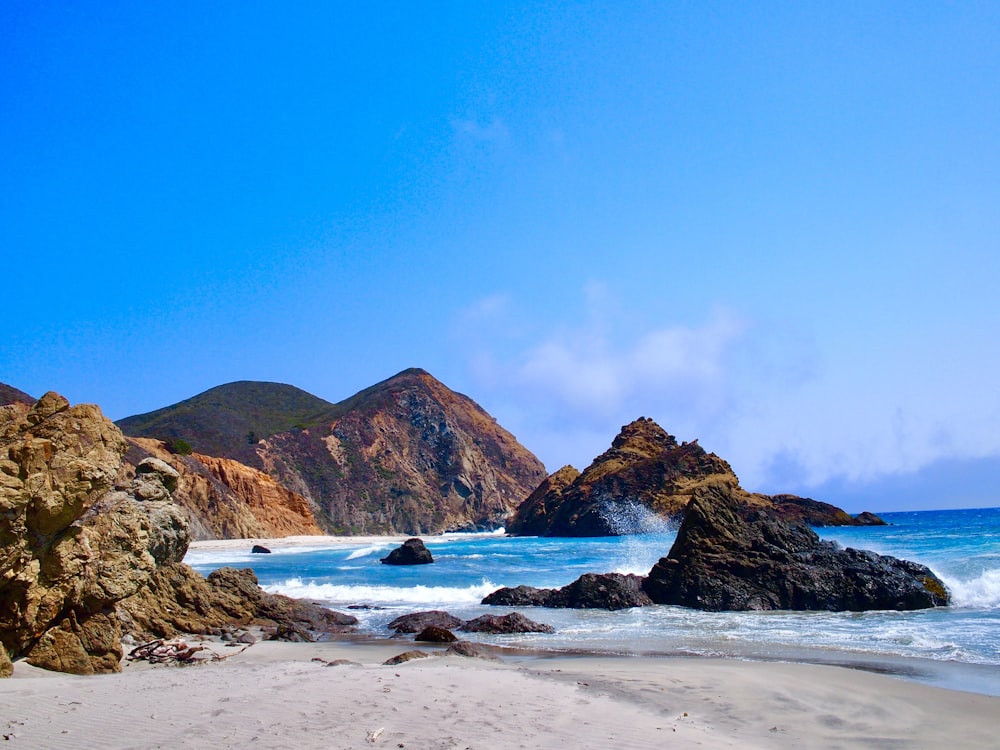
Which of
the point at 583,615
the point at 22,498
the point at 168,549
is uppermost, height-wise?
the point at 22,498

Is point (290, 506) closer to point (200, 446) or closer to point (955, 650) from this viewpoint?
point (200, 446)

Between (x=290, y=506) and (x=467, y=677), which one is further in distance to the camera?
(x=290, y=506)

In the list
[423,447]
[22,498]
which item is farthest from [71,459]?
[423,447]

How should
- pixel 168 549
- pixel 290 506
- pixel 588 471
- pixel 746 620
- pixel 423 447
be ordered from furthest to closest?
1. pixel 423 447
2. pixel 588 471
3. pixel 290 506
4. pixel 746 620
5. pixel 168 549

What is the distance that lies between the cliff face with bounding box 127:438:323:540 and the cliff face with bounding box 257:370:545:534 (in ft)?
68.0

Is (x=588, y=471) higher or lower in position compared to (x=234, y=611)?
higher

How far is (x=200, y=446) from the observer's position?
10194cm

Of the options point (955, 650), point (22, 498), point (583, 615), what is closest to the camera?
point (22, 498)

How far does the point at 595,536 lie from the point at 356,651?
75606 millimetres

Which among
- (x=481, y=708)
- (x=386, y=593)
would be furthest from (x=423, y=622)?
(x=481, y=708)

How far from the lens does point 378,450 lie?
12338 centimetres

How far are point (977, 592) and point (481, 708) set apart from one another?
19046 millimetres

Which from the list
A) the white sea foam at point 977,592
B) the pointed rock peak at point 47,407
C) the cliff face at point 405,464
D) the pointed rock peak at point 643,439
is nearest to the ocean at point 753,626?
the white sea foam at point 977,592

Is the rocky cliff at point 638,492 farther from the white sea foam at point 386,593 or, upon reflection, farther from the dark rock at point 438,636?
the dark rock at point 438,636
